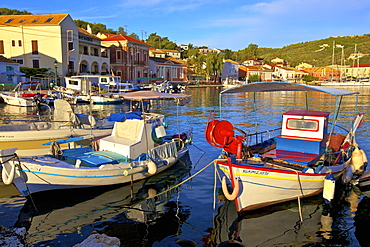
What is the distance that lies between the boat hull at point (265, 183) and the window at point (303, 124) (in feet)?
5.25

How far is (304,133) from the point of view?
10469 mm

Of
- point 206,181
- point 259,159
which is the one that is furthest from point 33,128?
point 259,159

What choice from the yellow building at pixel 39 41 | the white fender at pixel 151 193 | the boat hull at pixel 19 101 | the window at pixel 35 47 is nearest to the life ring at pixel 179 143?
the white fender at pixel 151 193

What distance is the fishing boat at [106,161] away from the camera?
30.6 ft

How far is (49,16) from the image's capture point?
4966 cm

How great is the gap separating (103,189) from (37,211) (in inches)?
88.2

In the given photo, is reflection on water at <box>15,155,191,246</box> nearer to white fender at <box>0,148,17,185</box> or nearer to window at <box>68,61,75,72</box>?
white fender at <box>0,148,17,185</box>

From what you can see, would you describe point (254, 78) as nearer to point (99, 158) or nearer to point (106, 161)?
point (99, 158)

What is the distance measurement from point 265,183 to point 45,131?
422 inches

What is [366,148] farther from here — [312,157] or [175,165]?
[175,165]

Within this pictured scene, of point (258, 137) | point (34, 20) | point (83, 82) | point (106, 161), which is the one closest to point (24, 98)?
point (83, 82)

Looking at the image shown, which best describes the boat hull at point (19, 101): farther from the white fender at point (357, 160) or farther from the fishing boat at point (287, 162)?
the white fender at point (357, 160)

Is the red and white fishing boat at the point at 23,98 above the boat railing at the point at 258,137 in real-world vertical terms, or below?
above

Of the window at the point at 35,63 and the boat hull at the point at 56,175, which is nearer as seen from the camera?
the boat hull at the point at 56,175
